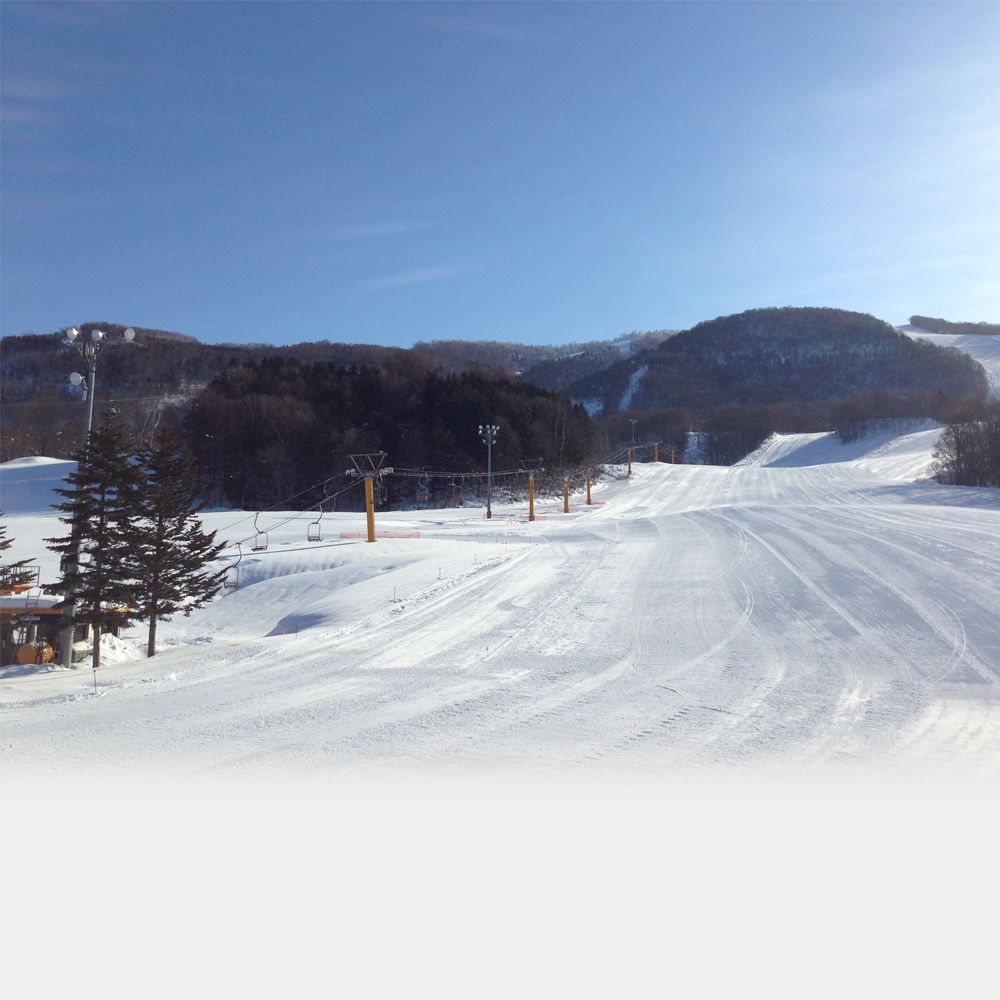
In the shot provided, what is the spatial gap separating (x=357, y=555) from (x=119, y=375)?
124 metres

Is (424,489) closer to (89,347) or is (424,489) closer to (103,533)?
(103,533)

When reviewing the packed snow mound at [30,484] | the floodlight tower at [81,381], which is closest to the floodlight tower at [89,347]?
the floodlight tower at [81,381]

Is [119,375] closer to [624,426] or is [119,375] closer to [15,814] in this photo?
[624,426]

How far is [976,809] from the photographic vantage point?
5176 millimetres

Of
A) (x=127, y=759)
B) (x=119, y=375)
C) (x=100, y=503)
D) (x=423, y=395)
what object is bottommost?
(x=127, y=759)

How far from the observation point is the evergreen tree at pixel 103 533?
45.6 feet

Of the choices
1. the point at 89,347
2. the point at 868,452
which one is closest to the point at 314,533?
the point at 89,347

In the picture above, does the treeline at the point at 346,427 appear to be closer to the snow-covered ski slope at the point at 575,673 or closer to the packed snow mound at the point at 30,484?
the packed snow mound at the point at 30,484

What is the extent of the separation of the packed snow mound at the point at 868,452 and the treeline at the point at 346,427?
33.0m

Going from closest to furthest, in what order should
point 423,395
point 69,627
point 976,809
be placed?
point 976,809, point 69,627, point 423,395

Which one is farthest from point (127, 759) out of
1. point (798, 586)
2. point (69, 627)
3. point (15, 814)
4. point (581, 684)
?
point (798, 586)

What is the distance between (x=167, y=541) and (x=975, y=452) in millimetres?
64244

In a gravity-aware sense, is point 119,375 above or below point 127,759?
above

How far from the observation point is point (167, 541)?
1553cm
